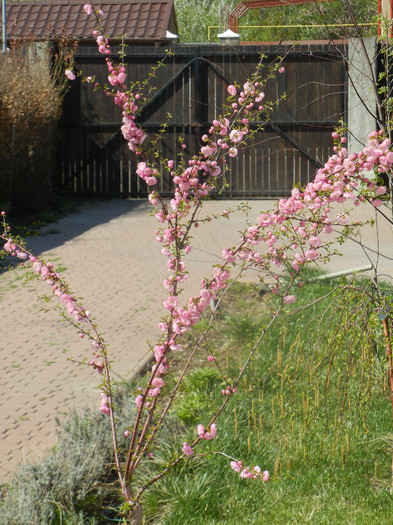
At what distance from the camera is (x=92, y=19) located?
20531mm

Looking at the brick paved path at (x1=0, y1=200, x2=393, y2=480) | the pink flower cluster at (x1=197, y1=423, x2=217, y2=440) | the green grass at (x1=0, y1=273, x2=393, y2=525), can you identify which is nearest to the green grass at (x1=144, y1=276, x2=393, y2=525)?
the green grass at (x1=0, y1=273, x2=393, y2=525)

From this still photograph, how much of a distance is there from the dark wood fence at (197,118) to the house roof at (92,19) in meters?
5.79

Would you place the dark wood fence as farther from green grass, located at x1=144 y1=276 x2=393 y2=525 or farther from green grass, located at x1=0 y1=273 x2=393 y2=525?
green grass, located at x1=0 y1=273 x2=393 y2=525

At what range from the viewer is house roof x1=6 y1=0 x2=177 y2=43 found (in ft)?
64.8

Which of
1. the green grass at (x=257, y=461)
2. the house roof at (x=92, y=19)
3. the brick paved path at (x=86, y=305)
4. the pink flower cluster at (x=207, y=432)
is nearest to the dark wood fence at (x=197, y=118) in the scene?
the brick paved path at (x=86, y=305)

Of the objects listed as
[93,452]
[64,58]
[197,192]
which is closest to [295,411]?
[93,452]

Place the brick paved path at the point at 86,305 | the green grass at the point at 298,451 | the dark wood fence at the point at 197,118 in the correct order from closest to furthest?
the green grass at the point at 298,451, the brick paved path at the point at 86,305, the dark wood fence at the point at 197,118

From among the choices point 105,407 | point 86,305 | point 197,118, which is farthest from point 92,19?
point 105,407

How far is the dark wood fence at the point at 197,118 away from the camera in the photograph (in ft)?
45.2

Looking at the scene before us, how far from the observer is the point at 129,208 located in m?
13.3

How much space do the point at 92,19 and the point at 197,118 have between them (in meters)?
7.82

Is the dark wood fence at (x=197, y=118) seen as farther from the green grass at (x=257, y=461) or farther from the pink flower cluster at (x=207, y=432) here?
the pink flower cluster at (x=207, y=432)

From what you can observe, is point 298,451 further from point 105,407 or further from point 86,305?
point 86,305

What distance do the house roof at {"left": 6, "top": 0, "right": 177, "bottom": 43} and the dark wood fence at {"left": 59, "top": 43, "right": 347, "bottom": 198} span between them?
579cm
